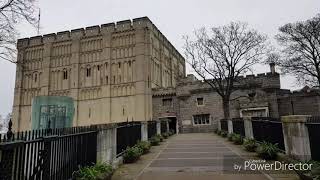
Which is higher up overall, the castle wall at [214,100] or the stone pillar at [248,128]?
the castle wall at [214,100]

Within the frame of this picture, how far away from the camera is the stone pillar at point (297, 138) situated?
7741 mm

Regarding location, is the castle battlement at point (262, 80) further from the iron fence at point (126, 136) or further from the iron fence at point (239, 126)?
the iron fence at point (126, 136)

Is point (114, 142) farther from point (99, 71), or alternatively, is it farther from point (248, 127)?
point (99, 71)

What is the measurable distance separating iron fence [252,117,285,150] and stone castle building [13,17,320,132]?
23657 mm

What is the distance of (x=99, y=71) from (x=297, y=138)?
43476mm

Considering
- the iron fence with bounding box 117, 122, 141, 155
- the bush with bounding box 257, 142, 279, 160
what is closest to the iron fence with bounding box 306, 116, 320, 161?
the bush with bounding box 257, 142, 279, 160

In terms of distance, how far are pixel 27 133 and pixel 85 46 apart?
4771 centimetres

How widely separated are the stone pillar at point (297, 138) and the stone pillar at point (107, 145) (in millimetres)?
5640

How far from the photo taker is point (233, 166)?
9.01m

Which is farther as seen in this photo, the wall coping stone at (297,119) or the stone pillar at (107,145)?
the stone pillar at (107,145)

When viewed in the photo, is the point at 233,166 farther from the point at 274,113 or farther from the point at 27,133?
the point at 274,113

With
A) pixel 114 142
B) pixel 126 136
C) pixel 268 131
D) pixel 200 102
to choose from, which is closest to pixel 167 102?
pixel 200 102

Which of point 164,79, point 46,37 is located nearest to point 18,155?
point 164,79

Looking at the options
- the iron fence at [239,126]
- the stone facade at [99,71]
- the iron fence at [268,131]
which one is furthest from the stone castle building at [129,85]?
the iron fence at [268,131]
